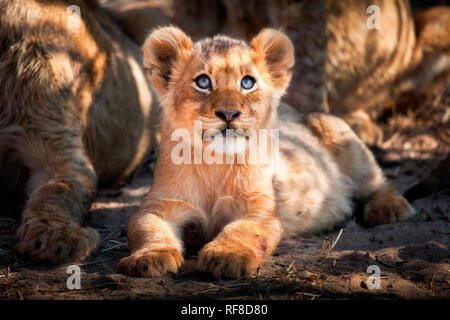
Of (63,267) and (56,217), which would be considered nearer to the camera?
(63,267)

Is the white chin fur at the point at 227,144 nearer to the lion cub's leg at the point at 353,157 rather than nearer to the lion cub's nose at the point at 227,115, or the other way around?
the lion cub's nose at the point at 227,115

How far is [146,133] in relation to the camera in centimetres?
509

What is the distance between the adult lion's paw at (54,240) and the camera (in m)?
3.09

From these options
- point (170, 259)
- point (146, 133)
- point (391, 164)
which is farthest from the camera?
point (391, 164)

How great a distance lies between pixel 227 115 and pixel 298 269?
2.78ft

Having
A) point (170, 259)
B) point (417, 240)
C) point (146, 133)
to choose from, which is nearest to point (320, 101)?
point (146, 133)

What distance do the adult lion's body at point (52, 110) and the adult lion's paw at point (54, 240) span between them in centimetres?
1

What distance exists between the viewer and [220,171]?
10.8ft

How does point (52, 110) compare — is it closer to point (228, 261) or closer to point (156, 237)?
point (156, 237)

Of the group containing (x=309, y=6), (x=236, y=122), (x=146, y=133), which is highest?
(x=309, y=6)

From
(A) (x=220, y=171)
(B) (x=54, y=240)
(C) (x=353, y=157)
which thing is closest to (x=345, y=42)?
(C) (x=353, y=157)

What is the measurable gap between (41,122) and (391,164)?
3.11 metres

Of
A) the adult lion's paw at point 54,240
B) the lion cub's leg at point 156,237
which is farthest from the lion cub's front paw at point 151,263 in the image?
the adult lion's paw at point 54,240
